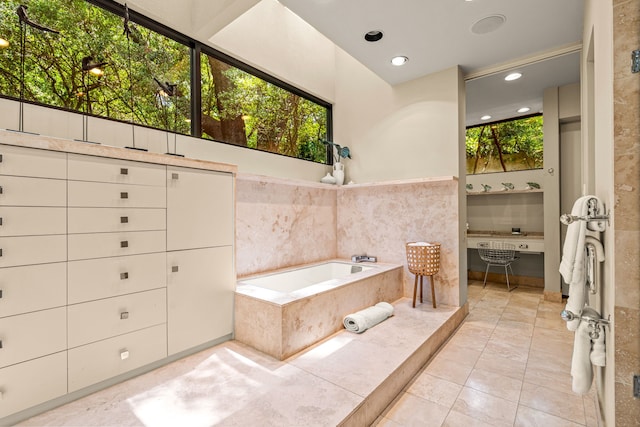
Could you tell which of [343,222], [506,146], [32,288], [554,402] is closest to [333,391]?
[554,402]

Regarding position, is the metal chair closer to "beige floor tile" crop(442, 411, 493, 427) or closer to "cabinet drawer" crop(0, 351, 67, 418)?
"beige floor tile" crop(442, 411, 493, 427)

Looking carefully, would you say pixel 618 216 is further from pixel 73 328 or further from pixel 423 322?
pixel 73 328

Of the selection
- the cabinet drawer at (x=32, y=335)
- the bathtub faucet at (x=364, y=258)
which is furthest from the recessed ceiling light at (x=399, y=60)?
the cabinet drawer at (x=32, y=335)

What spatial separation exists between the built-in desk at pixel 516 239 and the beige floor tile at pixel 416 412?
11.5 feet

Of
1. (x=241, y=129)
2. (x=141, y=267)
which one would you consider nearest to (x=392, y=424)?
(x=141, y=267)

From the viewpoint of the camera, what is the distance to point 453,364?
92.7 inches

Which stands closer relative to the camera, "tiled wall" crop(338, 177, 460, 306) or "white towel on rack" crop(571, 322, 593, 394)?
"white towel on rack" crop(571, 322, 593, 394)

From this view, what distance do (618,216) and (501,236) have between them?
4.02 metres

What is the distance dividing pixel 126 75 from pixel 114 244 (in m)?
1.54

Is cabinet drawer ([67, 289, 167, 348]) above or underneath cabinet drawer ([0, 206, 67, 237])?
underneath

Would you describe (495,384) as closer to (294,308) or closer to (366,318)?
(366,318)

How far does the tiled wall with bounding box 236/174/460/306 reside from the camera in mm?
3334

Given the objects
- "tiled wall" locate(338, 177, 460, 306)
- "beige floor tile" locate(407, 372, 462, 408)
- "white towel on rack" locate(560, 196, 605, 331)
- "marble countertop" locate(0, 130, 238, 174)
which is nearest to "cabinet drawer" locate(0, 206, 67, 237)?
"marble countertop" locate(0, 130, 238, 174)

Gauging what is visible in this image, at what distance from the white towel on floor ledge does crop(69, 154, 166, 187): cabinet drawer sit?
77.0 inches
